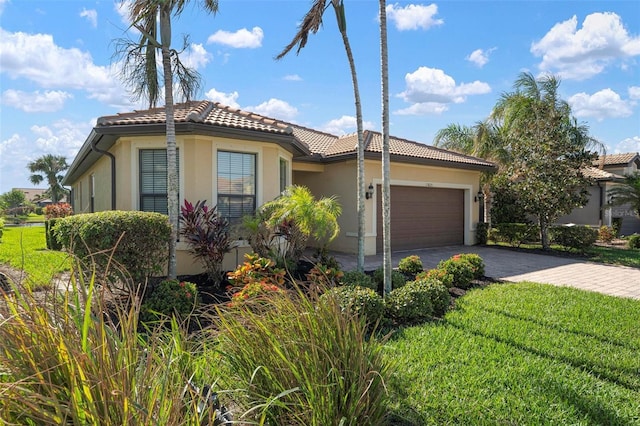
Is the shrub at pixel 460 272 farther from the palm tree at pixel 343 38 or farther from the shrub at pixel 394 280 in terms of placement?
the palm tree at pixel 343 38

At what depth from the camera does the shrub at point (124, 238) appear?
6172 mm

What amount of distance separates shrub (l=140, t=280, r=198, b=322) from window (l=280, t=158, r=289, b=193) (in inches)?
216

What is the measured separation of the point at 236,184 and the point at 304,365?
305 inches

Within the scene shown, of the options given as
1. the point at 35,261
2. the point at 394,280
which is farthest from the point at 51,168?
the point at 394,280

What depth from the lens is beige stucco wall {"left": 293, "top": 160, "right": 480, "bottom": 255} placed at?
42.9 ft

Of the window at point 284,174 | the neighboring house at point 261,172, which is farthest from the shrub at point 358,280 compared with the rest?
the window at point 284,174

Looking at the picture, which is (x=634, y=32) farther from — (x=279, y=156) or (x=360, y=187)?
(x=279, y=156)

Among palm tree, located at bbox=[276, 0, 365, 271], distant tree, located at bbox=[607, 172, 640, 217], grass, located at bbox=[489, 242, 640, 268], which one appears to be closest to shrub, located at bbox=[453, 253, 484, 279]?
palm tree, located at bbox=[276, 0, 365, 271]

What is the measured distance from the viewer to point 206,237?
789 centimetres

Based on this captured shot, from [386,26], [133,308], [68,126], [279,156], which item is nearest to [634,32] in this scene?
[386,26]

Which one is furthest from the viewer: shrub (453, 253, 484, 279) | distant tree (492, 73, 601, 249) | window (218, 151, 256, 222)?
distant tree (492, 73, 601, 249)

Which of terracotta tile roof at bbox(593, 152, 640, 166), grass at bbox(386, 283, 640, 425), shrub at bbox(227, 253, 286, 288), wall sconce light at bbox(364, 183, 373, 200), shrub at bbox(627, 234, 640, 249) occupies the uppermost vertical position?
terracotta tile roof at bbox(593, 152, 640, 166)

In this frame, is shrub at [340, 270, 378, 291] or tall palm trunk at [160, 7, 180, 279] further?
tall palm trunk at [160, 7, 180, 279]

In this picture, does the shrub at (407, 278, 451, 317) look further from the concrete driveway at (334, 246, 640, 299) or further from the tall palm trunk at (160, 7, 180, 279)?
the tall palm trunk at (160, 7, 180, 279)
